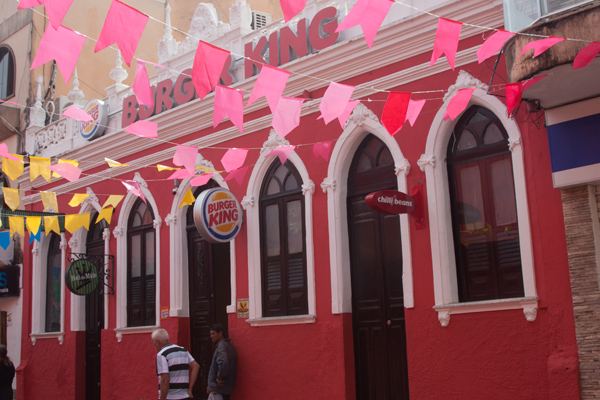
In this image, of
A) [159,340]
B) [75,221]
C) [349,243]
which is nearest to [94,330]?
Result: [75,221]

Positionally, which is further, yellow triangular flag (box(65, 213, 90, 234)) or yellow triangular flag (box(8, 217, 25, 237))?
yellow triangular flag (box(65, 213, 90, 234))

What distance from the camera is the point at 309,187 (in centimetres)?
1017

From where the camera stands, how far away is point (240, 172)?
10.6 meters

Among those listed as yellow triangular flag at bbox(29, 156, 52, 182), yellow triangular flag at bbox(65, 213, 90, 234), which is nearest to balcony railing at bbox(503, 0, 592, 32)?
yellow triangular flag at bbox(29, 156, 52, 182)

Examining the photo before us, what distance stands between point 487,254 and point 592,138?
6.33 feet

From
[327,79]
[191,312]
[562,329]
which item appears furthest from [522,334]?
[191,312]

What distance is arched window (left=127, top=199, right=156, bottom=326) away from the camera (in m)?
12.7

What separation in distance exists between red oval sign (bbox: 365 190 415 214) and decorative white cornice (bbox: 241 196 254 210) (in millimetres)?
3107

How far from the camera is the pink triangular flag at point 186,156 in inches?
352

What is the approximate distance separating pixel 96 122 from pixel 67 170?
4.17m

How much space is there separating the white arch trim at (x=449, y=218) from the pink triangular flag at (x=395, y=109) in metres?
1.57

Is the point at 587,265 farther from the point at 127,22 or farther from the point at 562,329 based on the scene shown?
the point at 127,22

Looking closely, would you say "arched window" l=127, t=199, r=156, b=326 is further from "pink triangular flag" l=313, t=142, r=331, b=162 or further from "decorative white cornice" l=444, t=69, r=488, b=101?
"decorative white cornice" l=444, t=69, r=488, b=101

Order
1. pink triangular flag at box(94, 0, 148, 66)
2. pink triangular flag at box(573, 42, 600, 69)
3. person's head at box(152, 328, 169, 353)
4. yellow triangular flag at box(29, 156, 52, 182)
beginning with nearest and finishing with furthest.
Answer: pink triangular flag at box(94, 0, 148, 66) < pink triangular flag at box(573, 42, 600, 69) < person's head at box(152, 328, 169, 353) < yellow triangular flag at box(29, 156, 52, 182)
